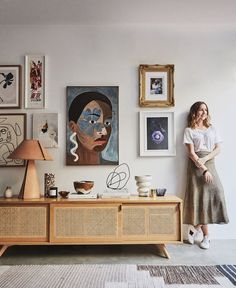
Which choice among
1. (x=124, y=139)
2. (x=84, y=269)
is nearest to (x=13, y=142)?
(x=124, y=139)

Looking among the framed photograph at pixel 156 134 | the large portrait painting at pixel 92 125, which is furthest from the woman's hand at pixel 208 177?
the large portrait painting at pixel 92 125

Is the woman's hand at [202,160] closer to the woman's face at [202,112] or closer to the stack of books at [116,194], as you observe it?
the woman's face at [202,112]

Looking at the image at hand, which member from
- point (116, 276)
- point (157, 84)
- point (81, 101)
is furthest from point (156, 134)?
point (116, 276)

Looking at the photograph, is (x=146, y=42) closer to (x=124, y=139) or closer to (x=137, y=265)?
(x=124, y=139)

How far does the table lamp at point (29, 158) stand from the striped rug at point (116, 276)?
64 cm

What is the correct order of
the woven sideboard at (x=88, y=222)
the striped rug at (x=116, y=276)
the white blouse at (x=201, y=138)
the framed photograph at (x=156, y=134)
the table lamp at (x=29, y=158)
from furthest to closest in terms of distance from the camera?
the framed photograph at (x=156, y=134)
the white blouse at (x=201, y=138)
the table lamp at (x=29, y=158)
the woven sideboard at (x=88, y=222)
the striped rug at (x=116, y=276)

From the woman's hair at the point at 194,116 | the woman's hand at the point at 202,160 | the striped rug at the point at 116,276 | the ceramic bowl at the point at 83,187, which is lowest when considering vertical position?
the striped rug at the point at 116,276

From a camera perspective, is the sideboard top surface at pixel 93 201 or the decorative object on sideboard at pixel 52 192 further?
the decorative object on sideboard at pixel 52 192

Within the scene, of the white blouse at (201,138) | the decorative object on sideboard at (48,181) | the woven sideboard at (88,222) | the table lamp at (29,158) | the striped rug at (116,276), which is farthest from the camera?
the white blouse at (201,138)

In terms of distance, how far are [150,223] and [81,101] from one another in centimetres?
144

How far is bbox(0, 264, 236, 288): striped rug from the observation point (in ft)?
7.02

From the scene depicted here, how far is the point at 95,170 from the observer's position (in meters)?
3.26

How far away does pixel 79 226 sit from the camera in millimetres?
2709

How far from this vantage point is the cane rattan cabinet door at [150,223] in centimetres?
272
